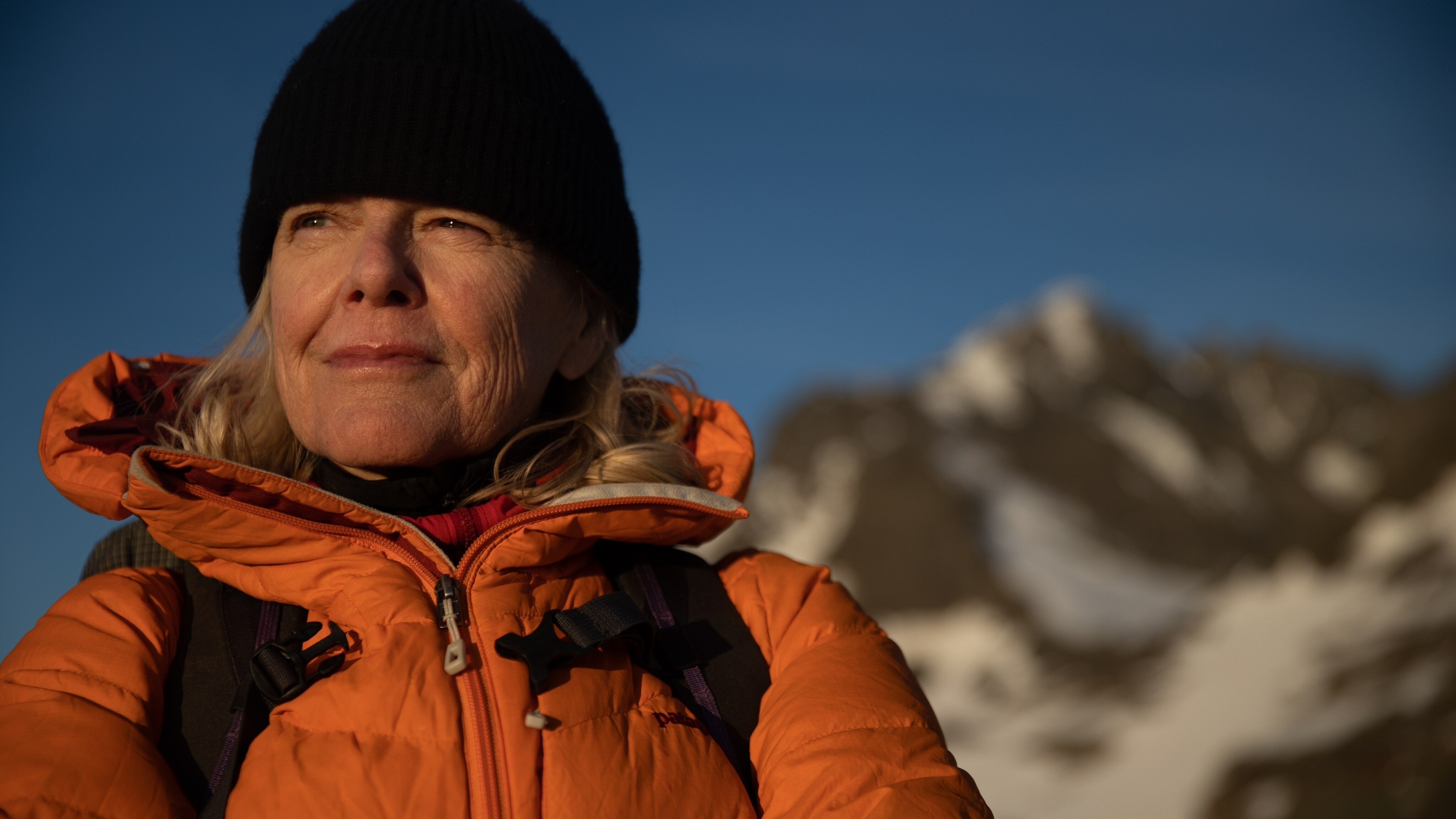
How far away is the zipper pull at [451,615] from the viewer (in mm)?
1699

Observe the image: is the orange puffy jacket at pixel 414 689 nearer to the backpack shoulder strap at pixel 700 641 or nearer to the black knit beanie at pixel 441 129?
the backpack shoulder strap at pixel 700 641

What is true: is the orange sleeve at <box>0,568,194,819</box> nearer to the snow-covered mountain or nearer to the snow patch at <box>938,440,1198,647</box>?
the snow-covered mountain

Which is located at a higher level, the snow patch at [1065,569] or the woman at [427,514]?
the woman at [427,514]

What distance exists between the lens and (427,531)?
80.5 inches

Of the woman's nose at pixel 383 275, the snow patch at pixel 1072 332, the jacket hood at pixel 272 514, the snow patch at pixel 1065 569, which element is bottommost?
the snow patch at pixel 1065 569

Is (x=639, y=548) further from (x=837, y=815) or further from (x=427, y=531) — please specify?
(x=837, y=815)

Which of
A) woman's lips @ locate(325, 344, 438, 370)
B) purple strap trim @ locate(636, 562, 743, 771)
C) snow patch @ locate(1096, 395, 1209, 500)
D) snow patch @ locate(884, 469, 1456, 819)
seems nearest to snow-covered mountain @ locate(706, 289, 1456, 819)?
snow patch @ locate(884, 469, 1456, 819)

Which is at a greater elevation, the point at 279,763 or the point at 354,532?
the point at 354,532

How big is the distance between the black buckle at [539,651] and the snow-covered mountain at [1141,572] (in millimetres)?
16449

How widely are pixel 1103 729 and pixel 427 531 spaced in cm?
2879

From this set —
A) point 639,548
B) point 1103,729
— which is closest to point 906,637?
point 1103,729

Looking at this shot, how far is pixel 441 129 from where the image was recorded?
214cm

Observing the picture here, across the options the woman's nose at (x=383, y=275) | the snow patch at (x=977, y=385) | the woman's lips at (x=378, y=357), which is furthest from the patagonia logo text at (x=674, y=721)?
the snow patch at (x=977, y=385)

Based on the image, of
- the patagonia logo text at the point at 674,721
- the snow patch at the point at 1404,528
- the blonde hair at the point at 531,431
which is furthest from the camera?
the snow patch at the point at 1404,528
